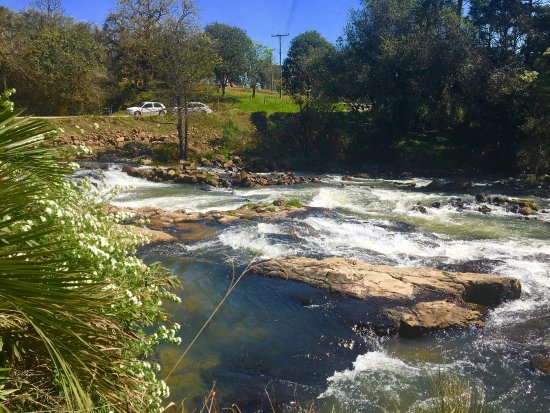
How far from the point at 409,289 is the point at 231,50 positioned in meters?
46.9

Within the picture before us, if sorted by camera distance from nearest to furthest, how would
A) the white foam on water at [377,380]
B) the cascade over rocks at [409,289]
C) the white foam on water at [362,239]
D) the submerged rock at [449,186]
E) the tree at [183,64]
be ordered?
1. the white foam on water at [377,380]
2. the cascade over rocks at [409,289]
3. the white foam on water at [362,239]
4. the submerged rock at [449,186]
5. the tree at [183,64]

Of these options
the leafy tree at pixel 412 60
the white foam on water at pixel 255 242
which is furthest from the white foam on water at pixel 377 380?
the leafy tree at pixel 412 60

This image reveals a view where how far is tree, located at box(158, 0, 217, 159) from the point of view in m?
29.0

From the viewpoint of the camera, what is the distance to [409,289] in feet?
32.3

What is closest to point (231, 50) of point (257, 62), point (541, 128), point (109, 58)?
point (257, 62)

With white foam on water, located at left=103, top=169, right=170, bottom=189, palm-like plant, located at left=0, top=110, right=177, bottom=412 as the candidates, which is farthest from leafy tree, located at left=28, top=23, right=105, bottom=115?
palm-like plant, located at left=0, top=110, right=177, bottom=412

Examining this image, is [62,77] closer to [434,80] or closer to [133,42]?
[133,42]

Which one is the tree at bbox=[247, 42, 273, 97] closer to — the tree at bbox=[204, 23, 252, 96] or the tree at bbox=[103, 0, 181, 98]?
the tree at bbox=[204, 23, 252, 96]

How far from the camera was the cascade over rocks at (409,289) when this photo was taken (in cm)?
873

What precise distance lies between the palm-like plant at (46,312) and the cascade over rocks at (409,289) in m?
6.03

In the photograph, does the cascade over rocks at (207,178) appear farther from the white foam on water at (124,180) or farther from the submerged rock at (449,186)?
the submerged rock at (449,186)

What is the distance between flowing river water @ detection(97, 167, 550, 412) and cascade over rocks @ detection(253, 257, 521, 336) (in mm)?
264

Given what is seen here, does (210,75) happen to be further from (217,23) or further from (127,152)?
(217,23)

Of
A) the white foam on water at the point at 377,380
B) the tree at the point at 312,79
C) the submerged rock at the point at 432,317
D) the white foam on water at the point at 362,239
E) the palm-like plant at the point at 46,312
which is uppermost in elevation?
the tree at the point at 312,79
